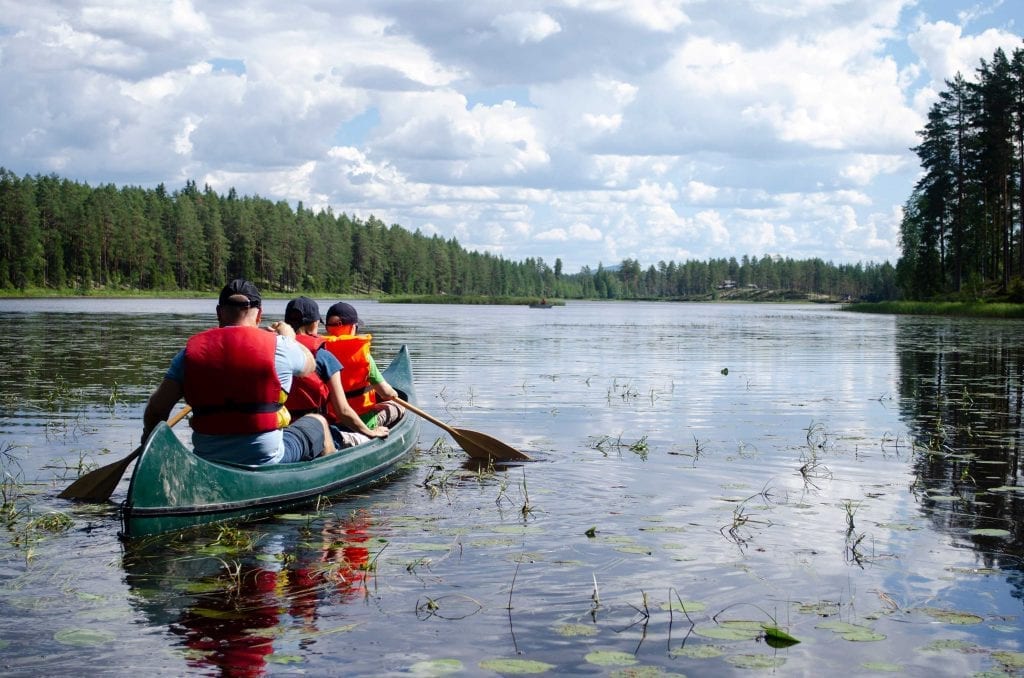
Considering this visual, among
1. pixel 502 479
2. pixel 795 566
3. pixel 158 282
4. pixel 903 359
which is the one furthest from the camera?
pixel 158 282

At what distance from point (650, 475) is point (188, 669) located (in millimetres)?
6872

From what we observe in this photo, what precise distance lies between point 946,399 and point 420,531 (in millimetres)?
13375

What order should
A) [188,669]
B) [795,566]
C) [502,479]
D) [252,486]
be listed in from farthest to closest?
[502,479] → [252,486] → [795,566] → [188,669]

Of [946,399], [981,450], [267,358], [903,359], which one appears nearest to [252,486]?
[267,358]

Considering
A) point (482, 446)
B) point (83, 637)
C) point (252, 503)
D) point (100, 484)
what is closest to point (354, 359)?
point (482, 446)

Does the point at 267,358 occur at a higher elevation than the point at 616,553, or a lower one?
higher

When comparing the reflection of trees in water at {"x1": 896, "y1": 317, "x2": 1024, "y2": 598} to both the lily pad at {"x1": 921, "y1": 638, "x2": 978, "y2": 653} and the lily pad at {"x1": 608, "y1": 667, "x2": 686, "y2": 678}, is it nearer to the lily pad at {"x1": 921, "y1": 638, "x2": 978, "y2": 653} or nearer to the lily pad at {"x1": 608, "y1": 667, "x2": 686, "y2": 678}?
the lily pad at {"x1": 921, "y1": 638, "x2": 978, "y2": 653}

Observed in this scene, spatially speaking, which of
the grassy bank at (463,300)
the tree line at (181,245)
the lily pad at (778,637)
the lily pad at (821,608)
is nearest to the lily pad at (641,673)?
the lily pad at (778,637)

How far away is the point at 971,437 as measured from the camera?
43.8 ft

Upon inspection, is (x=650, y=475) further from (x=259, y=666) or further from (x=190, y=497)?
(x=259, y=666)

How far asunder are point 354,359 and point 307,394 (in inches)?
31.7

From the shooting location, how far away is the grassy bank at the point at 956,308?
52.1 m

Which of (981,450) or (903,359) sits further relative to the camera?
(903,359)

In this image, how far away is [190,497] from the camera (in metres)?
7.92
